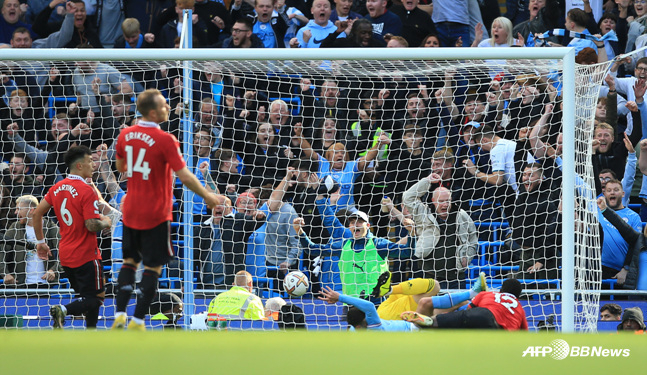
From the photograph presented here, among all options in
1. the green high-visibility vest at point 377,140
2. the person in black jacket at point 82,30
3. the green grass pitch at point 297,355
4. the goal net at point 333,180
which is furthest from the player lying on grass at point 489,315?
the person in black jacket at point 82,30

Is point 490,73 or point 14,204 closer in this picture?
point 490,73

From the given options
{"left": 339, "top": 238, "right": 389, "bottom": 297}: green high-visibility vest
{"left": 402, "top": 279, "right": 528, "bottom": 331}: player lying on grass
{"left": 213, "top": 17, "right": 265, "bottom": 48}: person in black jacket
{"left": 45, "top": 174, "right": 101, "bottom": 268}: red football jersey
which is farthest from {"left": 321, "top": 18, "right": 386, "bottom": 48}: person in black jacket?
{"left": 45, "top": 174, "right": 101, "bottom": 268}: red football jersey

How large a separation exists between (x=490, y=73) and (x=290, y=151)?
220 cm

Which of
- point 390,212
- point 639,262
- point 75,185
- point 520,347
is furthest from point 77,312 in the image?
point 639,262

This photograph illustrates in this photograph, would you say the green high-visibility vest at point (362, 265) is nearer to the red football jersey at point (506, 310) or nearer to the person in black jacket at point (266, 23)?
the red football jersey at point (506, 310)

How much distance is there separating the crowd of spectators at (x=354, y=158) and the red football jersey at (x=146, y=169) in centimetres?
281

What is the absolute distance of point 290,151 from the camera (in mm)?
8984

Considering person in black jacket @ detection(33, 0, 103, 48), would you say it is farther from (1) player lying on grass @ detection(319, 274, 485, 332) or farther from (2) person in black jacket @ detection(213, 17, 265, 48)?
(1) player lying on grass @ detection(319, 274, 485, 332)

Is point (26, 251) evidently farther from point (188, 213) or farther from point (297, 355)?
point (297, 355)

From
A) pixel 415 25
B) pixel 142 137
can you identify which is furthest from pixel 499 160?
pixel 142 137

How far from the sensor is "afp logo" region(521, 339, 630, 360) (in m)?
3.64

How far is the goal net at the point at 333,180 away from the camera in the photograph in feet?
27.6

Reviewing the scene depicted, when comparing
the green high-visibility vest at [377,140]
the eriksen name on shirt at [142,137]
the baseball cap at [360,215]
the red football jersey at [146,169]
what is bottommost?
the baseball cap at [360,215]

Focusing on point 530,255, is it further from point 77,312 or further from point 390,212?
point 77,312
